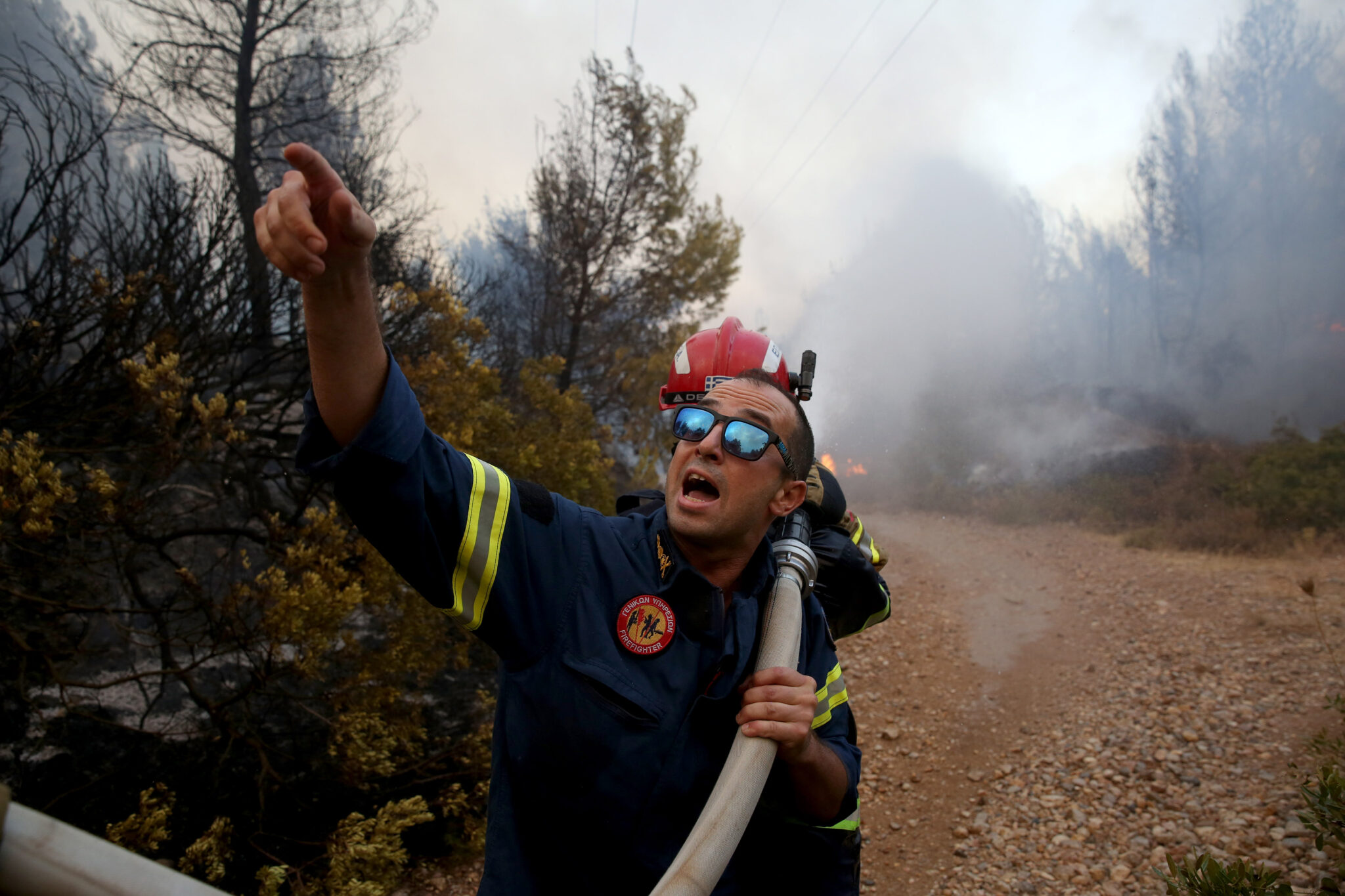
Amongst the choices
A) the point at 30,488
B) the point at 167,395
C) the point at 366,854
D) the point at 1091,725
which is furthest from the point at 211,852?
the point at 1091,725

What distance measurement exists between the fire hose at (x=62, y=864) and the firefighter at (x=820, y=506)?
1.61 metres

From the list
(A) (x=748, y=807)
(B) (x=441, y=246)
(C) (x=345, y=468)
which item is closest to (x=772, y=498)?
(A) (x=748, y=807)

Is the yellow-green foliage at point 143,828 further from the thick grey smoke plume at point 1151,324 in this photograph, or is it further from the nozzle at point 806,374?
the thick grey smoke plume at point 1151,324

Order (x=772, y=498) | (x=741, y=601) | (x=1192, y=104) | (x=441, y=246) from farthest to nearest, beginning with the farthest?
(x=1192, y=104) < (x=441, y=246) < (x=772, y=498) < (x=741, y=601)

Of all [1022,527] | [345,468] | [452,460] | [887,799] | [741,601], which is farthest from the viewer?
[1022,527]

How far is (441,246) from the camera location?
12352mm

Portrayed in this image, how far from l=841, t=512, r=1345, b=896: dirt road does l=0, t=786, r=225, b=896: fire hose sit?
4.88 m

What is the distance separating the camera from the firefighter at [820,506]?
9.01 ft

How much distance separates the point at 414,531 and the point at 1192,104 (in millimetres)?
33530

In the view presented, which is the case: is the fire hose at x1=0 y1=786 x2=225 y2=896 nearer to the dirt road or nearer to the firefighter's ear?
the firefighter's ear

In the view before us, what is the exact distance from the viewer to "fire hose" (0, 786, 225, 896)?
692 millimetres

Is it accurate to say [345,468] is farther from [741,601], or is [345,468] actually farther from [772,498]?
[772,498]

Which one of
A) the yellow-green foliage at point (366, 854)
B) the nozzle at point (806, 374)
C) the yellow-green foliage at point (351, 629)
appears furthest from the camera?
the yellow-green foliage at point (351, 629)

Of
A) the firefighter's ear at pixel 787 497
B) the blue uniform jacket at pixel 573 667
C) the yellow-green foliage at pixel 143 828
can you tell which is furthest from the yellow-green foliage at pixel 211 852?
the firefighter's ear at pixel 787 497
